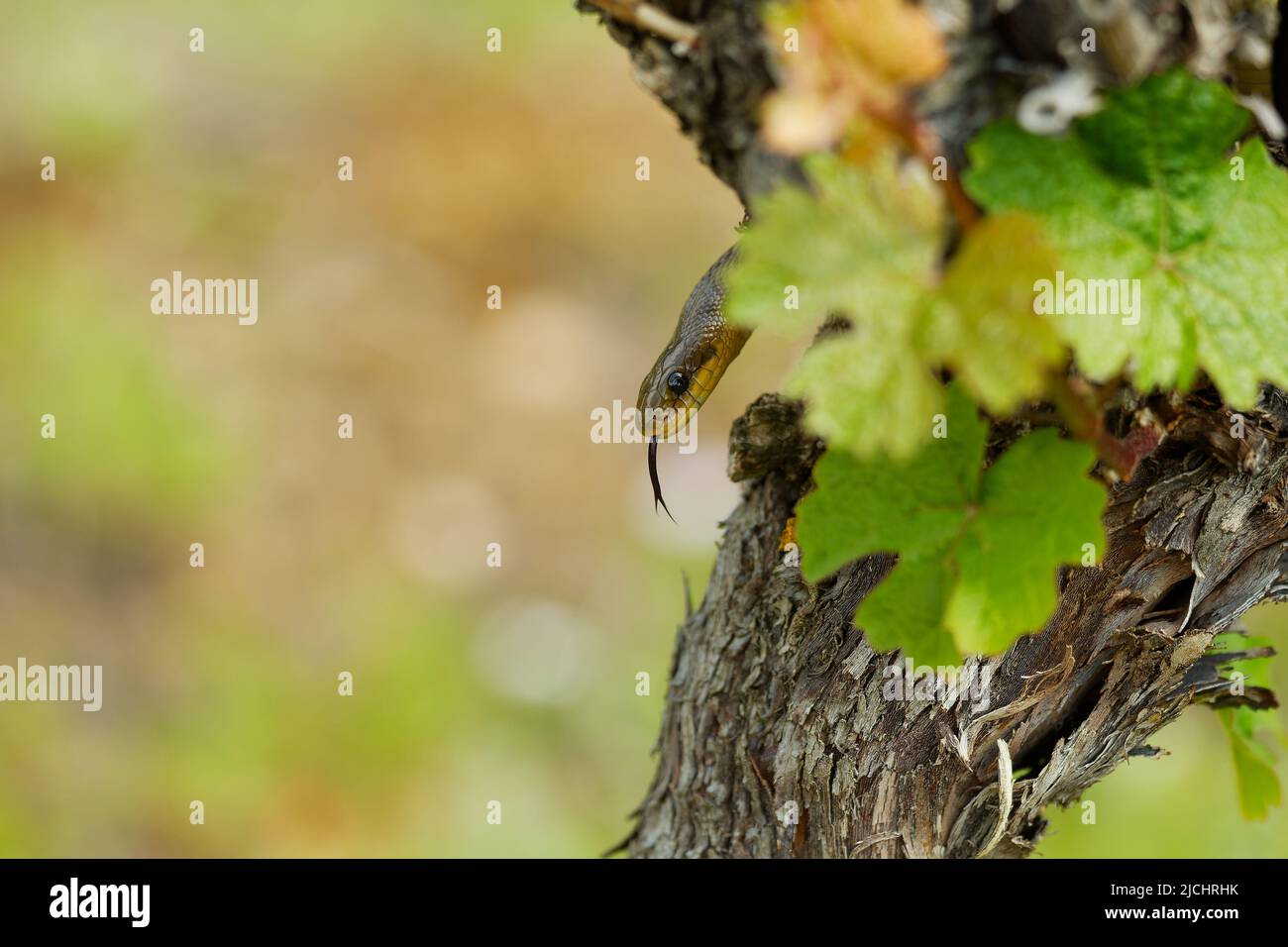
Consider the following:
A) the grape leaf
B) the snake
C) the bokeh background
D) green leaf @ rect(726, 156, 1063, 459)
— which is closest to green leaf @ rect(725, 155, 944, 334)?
green leaf @ rect(726, 156, 1063, 459)

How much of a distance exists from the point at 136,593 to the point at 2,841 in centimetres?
100

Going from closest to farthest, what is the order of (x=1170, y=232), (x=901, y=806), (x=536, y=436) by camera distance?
(x=1170, y=232)
(x=901, y=806)
(x=536, y=436)

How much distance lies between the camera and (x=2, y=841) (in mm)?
3402

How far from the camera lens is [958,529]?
86 centimetres

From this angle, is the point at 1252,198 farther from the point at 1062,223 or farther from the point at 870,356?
the point at 870,356

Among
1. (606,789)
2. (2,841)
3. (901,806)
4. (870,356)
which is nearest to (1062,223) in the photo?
(870,356)

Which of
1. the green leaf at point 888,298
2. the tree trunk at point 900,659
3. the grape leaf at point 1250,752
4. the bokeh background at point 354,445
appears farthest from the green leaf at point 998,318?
the bokeh background at point 354,445

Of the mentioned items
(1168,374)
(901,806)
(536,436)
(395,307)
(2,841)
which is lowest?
(2,841)

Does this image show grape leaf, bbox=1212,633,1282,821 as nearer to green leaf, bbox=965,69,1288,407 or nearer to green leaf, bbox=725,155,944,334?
green leaf, bbox=965,69,1288,407

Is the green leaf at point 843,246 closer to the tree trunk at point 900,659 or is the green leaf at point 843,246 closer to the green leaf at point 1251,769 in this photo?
the tree trunk at point 900,659

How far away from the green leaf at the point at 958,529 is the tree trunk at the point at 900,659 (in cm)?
22

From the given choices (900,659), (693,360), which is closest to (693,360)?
(693,360)

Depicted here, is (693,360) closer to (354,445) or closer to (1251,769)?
(1251,769)
